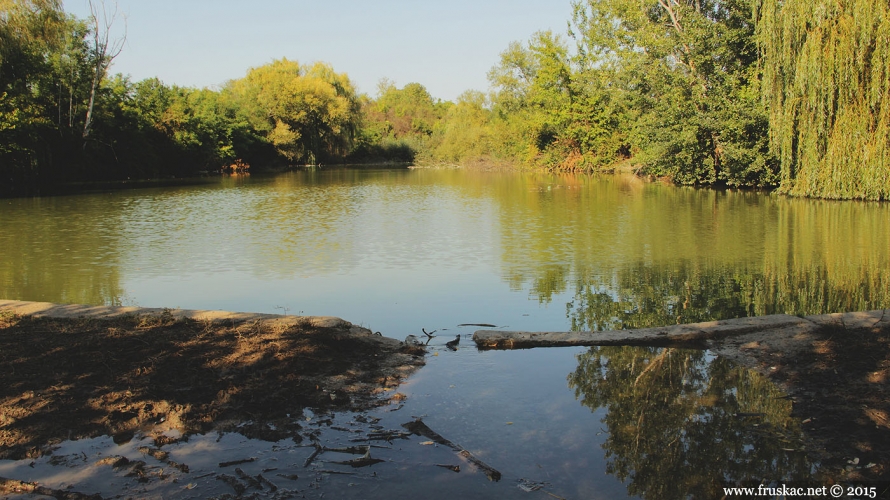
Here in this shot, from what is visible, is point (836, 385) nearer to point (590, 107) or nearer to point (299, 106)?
point (590, 107)

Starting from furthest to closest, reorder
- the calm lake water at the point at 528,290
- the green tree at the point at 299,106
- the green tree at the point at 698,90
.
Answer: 1. the green tree at the point at 299,106
2. the green tree at the point at 698,90
3. the calm lake water at the point at 528,290

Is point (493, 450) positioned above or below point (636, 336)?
below

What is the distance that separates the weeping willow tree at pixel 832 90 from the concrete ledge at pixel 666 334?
14660 millimetres

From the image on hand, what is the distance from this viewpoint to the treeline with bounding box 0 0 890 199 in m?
19.3

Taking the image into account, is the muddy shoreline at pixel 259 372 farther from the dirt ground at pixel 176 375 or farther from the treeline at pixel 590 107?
the treeline at pixel 590 107

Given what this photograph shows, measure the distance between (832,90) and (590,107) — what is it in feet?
95.3

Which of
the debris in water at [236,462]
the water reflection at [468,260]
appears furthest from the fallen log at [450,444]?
the water reflection at [468,260]

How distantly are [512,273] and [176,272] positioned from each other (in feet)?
18.6

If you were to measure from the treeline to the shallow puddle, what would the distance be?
16.9 m

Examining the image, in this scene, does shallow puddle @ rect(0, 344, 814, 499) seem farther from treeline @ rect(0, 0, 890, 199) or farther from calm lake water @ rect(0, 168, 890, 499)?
treeline @ rect(0, 0, 890, 199)

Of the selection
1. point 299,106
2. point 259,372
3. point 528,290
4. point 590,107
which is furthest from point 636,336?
point 299,106

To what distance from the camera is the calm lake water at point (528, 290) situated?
4.22m

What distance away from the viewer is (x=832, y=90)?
1909cm

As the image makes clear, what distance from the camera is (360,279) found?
35.8 feet
